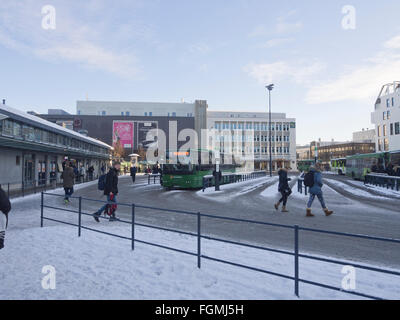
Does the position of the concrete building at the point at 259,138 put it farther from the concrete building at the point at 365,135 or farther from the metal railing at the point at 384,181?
the concrete building at the point at 365,135

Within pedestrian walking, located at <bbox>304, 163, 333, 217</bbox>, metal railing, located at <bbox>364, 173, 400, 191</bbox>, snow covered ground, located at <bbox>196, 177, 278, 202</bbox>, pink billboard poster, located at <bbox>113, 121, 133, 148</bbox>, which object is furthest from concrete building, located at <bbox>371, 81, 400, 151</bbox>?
pink billboard poster, located at <bbox>113, 121, 133, 148</bbox>

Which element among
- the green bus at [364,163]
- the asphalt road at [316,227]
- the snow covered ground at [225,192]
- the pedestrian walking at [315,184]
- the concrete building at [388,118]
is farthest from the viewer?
the concrete building at [388,118]

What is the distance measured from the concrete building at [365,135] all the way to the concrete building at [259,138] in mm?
69948

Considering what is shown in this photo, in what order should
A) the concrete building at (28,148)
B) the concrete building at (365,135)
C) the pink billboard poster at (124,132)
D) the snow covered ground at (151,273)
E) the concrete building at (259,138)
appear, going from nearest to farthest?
the snow covered ground at (151,273), the concrete building at (28,148), the pink billboard poster at (124,132), the concrete building at (259,138), the concrete building at (365,135)

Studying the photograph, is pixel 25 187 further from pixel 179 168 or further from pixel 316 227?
pixel 316 227

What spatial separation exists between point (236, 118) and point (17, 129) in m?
63.2

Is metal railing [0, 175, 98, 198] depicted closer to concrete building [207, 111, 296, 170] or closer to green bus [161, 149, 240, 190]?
green bus [161, 149, 240, 190]

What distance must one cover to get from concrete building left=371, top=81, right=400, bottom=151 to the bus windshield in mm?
45402

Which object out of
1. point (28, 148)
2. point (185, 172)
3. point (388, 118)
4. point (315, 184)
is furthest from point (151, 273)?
point (388, 118)

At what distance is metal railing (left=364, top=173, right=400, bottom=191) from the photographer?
17659 millimetres

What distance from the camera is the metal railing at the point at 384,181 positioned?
57.9ft

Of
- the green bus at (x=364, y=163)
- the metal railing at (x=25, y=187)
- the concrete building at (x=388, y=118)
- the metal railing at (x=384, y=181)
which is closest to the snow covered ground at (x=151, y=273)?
the metal railing at (x=25, y=187)
